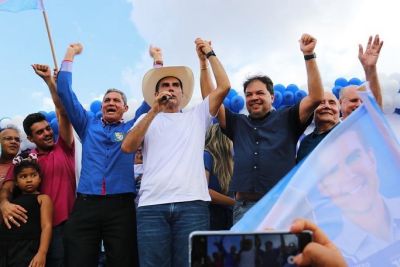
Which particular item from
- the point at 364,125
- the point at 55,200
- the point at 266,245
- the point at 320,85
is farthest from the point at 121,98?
the point at 266,245

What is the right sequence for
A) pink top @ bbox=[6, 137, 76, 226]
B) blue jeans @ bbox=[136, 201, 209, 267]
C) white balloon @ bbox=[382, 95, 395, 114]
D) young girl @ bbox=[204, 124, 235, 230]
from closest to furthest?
1. blue jeans @ bbox=[136, 201, 209, 267]
2. pink top @ bbox=[6, 137, 76, 226]
3. young girl @ bbox=[204, 124, 235, 230]
4. white balloon @ bbox=[382, 95, 395, 114]

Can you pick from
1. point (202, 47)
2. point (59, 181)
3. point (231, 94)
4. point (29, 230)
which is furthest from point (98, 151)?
point (231, 94)

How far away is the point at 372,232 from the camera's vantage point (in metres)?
1.70

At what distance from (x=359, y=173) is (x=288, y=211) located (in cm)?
31

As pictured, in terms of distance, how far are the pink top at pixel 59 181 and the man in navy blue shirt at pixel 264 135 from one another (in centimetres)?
120

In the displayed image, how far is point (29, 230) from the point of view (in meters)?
3.35

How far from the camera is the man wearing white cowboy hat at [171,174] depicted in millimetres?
2797

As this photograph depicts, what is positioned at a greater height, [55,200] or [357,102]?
[357,102]

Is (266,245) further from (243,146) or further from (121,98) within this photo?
(121,98)

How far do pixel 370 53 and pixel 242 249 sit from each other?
2353 millimetres

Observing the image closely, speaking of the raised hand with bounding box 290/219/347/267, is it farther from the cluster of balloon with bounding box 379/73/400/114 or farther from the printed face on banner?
the cluster of balloon with bounding box 379/73/400/114

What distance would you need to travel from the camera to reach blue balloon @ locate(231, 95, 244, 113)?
5949 mm

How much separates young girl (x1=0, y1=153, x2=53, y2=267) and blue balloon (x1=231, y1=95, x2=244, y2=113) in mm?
2989

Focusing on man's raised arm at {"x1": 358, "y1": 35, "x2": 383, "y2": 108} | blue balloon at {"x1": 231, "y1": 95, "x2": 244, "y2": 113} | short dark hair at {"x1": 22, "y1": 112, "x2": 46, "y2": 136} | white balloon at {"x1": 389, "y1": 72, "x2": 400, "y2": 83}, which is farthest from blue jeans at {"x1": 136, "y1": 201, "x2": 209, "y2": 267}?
white balloon at {"x1": 389, "y1": 72, "x2": 400, "y2": 83}
